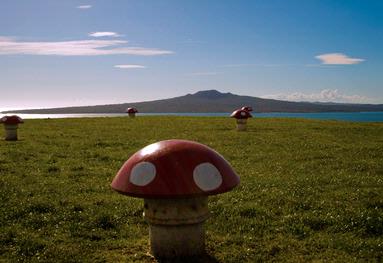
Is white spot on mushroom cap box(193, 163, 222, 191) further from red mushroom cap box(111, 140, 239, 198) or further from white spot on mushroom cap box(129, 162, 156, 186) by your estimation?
white spot on mushroom cap box(129, 162, 156, 186)

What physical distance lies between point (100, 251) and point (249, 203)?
4853mm

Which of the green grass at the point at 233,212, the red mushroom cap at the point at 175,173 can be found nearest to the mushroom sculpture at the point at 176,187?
the red mushroom cap at the point at 175,173

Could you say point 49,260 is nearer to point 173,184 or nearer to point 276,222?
point 173,184

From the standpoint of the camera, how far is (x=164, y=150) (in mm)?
8273

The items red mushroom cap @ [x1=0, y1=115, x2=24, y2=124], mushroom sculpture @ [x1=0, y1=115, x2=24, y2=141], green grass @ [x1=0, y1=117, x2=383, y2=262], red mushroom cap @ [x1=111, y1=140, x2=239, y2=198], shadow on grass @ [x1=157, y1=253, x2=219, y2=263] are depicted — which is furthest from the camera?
mushroom sculpture @ [x1=0, y1=115, x2=24, y2=141]

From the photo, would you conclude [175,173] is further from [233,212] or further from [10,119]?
[10,119]

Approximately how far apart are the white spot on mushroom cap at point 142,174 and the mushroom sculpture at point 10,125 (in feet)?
76.7

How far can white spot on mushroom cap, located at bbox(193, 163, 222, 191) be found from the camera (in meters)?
7.87

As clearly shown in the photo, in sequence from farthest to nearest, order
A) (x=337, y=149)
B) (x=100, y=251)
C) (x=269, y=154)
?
(x=337, y=149) → (x=269, y=154) → (x=100, y=251)

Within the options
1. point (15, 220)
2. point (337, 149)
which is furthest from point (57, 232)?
point (337, 149)

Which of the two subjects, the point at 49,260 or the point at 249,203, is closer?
the point at 49,260

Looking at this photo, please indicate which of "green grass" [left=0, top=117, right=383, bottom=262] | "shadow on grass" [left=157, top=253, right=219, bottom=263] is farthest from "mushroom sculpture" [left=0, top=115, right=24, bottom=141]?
"shadow on grass" [left=157, top=253, right=219, bottom=263]

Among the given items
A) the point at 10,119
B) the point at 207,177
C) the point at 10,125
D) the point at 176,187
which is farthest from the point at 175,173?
the point at 10,125

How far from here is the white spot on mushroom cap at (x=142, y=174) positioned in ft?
26.1
